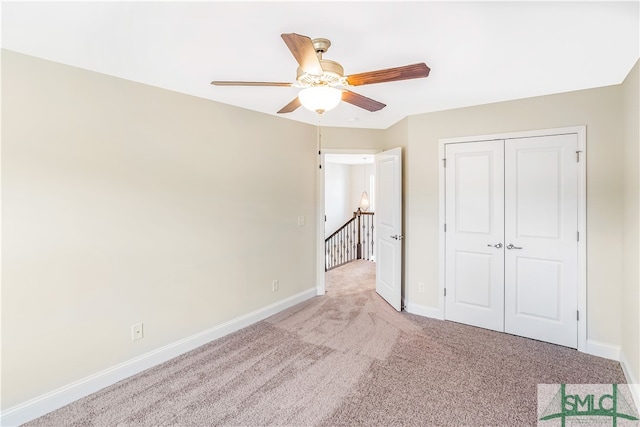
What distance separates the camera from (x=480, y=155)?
11.0 feet

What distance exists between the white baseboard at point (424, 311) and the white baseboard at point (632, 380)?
1.50 metres

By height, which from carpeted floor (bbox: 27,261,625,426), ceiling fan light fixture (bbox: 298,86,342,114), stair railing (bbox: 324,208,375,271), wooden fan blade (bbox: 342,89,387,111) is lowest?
carpeted floor (bbox: 27,261,625,426)

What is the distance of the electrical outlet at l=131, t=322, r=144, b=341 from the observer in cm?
259

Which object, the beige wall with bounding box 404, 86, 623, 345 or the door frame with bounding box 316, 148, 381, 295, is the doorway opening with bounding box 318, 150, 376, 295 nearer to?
the door frame with bounding box 316, 148, 381, 295

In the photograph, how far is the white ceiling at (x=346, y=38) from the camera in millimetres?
1608

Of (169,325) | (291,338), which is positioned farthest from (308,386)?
(169,325)

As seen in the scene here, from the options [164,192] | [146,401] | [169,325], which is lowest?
[146,401]

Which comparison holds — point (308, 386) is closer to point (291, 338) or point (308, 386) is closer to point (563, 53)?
point (291, 338)

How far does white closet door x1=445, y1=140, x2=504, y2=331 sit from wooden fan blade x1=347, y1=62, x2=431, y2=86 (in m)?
1.95

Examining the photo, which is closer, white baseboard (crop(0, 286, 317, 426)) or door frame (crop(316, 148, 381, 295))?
white baseboard (crop(0, 286, 317, 426))

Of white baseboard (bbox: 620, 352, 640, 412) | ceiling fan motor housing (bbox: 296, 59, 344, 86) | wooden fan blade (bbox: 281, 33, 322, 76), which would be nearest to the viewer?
wooden fan blade (bbox: 281, 33, 322, 76)

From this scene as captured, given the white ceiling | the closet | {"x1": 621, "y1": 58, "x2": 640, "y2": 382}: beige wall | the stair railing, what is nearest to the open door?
the closet

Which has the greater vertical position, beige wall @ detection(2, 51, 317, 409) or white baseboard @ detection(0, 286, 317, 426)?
beige wall @ detection(2, 51, 317, 409)

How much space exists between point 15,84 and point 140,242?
1.29 metres
